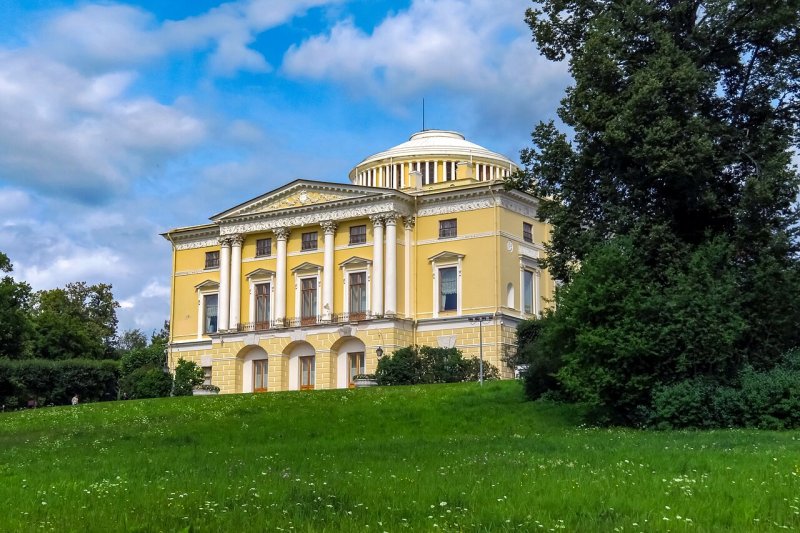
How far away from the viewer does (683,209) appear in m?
30.0

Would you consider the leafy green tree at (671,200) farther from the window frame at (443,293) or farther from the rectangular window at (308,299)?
the rectangular window at (308,299)

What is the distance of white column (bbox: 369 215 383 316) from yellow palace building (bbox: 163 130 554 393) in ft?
0.23

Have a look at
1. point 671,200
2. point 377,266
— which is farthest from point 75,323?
point 671,200

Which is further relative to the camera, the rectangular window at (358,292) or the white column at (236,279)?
the white column at (236,279)

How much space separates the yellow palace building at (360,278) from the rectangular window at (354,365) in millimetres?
71

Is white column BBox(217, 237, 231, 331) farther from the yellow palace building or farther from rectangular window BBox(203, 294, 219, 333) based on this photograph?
rectangular window BBox(203, 294, 219, 333)

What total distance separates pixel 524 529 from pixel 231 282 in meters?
58.4

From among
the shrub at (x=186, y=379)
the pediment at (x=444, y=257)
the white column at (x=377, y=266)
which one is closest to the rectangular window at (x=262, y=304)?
the shrub at (x=186, y=379)

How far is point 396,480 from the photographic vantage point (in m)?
14.0

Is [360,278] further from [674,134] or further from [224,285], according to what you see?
[674,134]

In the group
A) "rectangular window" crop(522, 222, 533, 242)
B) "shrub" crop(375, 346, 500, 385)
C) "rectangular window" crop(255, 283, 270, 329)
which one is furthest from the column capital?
"rectangular window" crop(522, 222, 533, 242)

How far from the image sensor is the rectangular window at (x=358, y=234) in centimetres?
6278

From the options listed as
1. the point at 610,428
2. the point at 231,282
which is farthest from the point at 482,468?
the point at 231,282

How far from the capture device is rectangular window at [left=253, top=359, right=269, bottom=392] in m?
65.2
